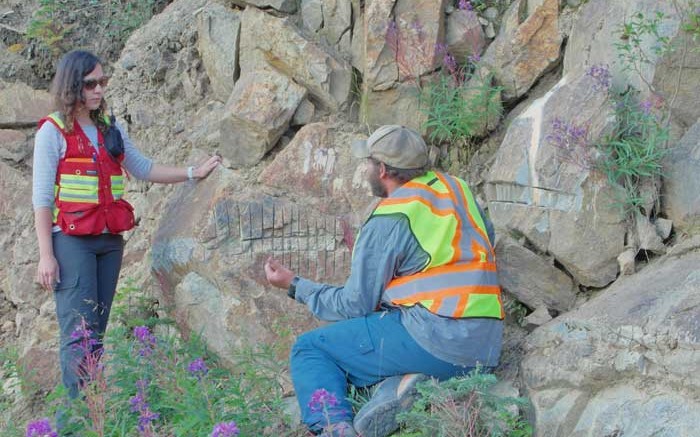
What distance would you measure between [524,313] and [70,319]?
94.7 inches

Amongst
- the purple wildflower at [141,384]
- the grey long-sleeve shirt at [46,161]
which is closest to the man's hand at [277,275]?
the purple wildflower at [141,384]

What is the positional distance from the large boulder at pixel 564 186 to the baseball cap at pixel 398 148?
0.94 metres

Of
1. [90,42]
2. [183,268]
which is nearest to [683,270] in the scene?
[183,268]

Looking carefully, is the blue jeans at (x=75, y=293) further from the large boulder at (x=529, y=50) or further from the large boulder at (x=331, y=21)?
the large boulder at (x=529, y=50)

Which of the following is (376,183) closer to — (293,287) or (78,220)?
(293,287)

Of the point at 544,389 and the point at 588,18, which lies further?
the point at 588,18

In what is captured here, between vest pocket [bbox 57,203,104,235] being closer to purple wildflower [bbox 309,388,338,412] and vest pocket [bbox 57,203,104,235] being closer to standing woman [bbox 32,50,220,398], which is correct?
standing woman [bbox 32,50,220,398]

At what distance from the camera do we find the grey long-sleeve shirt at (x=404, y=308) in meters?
3.91

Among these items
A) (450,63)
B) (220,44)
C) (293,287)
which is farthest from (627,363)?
(220,44)

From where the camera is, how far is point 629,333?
3852mm

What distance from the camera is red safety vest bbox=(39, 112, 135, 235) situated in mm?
4453

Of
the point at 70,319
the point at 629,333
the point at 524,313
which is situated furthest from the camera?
the point at 524,313

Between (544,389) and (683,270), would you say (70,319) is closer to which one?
(544,389)

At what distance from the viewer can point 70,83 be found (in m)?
4.43
